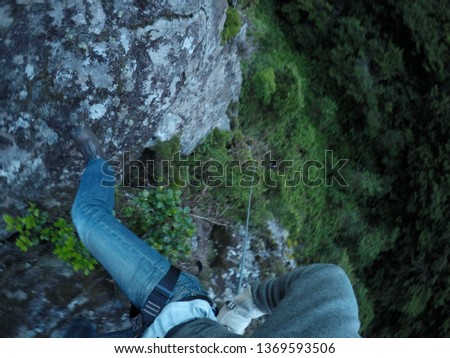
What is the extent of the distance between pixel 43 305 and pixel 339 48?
13.8 feet

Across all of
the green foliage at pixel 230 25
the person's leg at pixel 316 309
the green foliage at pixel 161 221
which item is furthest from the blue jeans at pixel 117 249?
the green foliage at pixel 230 25

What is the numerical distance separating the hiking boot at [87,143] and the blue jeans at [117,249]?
100 millimetres

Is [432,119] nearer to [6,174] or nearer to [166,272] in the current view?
[166,272]

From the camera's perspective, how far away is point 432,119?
4.72 metres

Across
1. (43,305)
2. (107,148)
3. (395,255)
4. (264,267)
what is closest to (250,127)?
(264,267)

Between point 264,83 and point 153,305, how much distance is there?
115 inches

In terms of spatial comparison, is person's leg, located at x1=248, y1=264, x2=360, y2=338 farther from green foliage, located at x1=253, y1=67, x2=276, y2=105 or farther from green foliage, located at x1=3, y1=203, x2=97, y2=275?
green foliage, located at x1=253, y1=67, x2=276, y2=105

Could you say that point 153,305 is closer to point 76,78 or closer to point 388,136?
point 76,78

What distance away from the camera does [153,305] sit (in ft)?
6.88

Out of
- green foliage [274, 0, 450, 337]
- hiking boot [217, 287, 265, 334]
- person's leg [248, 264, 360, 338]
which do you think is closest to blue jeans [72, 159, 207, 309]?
hiking boot [217, 287, 265, 334]

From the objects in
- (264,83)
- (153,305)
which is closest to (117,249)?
(153,305)

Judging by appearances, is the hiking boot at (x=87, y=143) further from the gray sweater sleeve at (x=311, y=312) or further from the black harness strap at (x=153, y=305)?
the gray sweater sleeve at (x=311, y=312)

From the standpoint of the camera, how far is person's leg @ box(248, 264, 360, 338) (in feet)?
4.74

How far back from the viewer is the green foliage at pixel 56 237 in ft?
9.32
